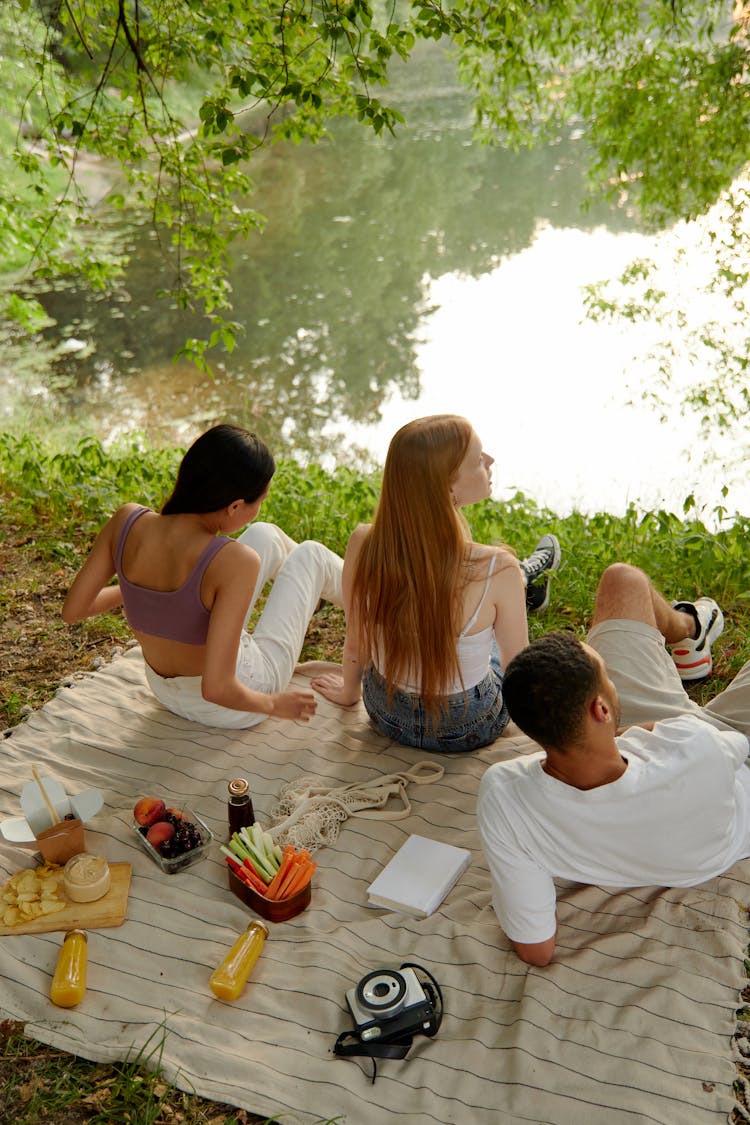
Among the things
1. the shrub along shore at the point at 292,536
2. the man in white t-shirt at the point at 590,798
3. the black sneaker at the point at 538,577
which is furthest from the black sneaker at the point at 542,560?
the man in white t-shirt at the point at 590,798

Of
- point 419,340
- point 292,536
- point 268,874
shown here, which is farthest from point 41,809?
point 419,340

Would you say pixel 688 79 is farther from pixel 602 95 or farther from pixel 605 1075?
pixel 605 1075

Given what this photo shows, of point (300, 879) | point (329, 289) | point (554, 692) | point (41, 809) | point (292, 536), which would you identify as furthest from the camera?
point (329, 289)

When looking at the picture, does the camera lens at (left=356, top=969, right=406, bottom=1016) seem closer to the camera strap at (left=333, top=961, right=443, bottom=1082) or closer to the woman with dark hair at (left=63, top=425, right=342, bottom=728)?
the camera strap at (left=333, top=961, right=443, bottom=1082)

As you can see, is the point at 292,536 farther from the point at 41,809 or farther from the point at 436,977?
the point at 436,977

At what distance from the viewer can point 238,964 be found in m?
2.00

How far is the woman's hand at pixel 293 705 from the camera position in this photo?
2629 millimetres

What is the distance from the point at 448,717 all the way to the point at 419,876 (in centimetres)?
52

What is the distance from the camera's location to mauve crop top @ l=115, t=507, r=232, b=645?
8.16 feet

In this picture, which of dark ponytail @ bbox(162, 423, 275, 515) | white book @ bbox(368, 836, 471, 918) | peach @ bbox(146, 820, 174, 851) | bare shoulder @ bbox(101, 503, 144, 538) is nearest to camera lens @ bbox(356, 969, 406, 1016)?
white book @ bbox(368, 836, 471, 918)

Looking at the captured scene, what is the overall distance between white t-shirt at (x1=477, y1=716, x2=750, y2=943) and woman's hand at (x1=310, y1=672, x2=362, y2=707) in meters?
1.11

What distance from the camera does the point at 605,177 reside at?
709 cm

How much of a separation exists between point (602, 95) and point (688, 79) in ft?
1.88

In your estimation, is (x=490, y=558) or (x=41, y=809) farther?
(x=490, y=558)
